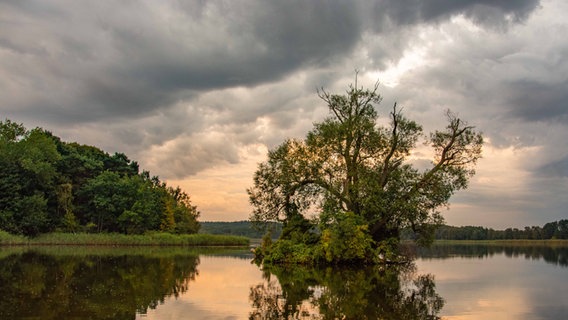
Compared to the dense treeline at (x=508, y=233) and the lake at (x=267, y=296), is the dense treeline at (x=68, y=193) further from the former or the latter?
the dense treeline at (x=508, y=233)

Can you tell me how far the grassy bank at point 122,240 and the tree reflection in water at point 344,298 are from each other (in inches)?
2154

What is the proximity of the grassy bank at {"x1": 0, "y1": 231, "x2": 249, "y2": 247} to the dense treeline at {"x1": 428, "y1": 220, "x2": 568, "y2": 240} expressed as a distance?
6593cm

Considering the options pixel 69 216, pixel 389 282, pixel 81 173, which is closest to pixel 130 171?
pixel 81 173

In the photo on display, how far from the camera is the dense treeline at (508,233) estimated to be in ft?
426

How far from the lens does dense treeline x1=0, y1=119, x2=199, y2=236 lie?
238 feet

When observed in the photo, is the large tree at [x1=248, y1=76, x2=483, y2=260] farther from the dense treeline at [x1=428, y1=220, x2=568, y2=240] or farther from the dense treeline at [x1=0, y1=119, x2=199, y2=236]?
the dense treeline at [x1=428, y1=220, x2=568, y2=240]

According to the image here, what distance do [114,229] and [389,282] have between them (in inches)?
2840

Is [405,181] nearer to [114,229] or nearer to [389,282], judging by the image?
[389,282]

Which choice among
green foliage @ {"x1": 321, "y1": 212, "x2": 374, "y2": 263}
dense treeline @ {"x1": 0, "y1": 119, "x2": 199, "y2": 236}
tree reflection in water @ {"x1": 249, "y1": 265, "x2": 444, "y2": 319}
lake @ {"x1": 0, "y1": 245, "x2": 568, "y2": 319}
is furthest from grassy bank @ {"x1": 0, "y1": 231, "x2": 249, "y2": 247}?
tree reflection in water @ {"x1": 249, "y1": 265, "x2": 444, "y2": 319}

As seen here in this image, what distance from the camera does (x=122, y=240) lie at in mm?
80250

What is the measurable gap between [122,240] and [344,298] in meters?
67.5

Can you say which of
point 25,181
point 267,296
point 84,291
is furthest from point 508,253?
point 25,181

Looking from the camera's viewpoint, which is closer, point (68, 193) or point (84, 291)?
point (84, 291)

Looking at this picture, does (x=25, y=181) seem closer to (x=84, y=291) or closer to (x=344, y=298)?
(x=84, y=291)
